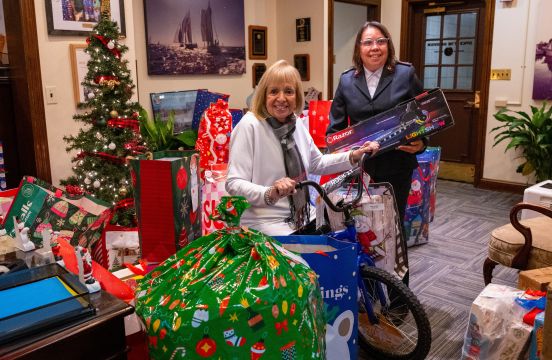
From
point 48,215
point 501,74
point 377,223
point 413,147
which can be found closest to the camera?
point 48,215

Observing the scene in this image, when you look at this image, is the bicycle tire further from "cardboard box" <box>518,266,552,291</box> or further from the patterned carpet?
"cardboard box" <box>518,266,552,291</box>

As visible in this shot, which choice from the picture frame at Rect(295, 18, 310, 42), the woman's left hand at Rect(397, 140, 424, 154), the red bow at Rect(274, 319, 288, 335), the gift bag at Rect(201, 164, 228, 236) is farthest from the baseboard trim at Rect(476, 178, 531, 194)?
the red bow at Rect(274, 319, 288, 335)

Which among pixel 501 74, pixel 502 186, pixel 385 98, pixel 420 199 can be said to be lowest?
pixel 502 186

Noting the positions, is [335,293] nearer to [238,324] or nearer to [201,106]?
[238,324]

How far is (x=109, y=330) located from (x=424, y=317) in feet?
4.36

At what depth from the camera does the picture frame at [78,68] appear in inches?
139

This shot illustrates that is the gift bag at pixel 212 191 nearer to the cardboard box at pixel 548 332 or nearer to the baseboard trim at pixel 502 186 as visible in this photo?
the cardboard box at pixel 548 332

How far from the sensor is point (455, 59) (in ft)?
19.0

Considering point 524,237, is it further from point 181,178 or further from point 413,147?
point 181,178

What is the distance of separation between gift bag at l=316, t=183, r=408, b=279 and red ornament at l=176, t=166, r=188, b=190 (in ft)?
1.82

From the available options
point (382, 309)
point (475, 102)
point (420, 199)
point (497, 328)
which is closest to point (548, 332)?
point (497, 328)

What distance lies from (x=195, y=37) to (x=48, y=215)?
3.65 metres

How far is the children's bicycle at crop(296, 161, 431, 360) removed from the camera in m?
1.96

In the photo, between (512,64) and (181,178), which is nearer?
(181,178)
